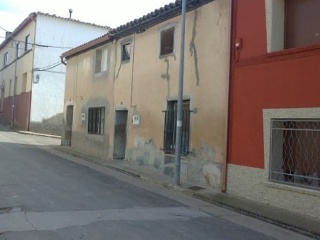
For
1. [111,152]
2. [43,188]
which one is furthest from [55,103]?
[43,188]

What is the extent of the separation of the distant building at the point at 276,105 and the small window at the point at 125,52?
19.8 ft

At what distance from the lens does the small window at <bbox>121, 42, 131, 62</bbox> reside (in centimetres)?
1538

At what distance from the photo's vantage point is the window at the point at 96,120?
17.1 meters

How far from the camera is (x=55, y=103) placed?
29125mm

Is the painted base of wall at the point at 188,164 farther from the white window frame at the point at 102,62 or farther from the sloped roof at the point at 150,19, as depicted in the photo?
the white window frame at the point at 102,62

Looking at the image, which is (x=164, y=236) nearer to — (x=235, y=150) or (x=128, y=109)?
(x=235, y=150)

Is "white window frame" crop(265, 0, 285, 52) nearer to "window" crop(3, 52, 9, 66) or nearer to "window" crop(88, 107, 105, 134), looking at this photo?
"window" crop(88, 107, 105, 134)

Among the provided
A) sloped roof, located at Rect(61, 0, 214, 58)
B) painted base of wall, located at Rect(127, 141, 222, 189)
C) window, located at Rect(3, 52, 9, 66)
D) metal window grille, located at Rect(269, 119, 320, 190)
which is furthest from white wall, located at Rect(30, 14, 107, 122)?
metal window grille, located at Rect(269, 119, 320, 190)

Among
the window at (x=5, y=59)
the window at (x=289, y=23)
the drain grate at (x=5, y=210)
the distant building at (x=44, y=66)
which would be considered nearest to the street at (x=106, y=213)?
the drain grate at (x=5, y=210)

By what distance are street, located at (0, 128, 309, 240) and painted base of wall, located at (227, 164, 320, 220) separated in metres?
0.94

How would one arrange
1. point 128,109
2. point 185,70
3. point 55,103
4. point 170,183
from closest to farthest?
point 170,183
point 185,70
point 128,109
point 55,103

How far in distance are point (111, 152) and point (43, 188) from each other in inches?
270

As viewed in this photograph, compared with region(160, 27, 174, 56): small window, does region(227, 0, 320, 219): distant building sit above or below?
below

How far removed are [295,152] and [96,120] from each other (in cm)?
1048
